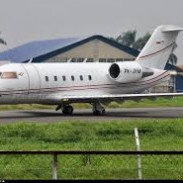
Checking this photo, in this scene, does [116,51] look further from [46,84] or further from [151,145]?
[151,145]

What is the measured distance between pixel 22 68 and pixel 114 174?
21601 mm

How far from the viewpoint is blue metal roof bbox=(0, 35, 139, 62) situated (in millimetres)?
75688

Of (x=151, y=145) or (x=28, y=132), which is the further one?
(x=28, y=132)

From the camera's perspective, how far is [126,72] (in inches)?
1467

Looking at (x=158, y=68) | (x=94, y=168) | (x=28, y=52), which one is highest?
(x=94, y=168)

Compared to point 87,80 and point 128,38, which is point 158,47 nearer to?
point 87,80

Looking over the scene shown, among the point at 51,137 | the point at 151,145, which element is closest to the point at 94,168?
the point at 151,145

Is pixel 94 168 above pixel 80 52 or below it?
above

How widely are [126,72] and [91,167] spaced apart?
23.7m

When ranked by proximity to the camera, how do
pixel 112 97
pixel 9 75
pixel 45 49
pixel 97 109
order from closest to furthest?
pixel 9 75 → pixel 112 97 → pixel 97 109 → pixel 45 49

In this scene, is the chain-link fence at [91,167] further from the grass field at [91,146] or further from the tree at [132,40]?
the tree at [132,40]

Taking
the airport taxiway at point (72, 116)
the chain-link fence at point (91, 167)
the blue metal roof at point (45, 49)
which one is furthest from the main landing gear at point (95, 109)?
the blue metal roof at point (45, 49)

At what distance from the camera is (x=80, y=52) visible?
A: 77.7 m

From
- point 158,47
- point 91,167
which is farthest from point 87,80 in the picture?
point 91,167
